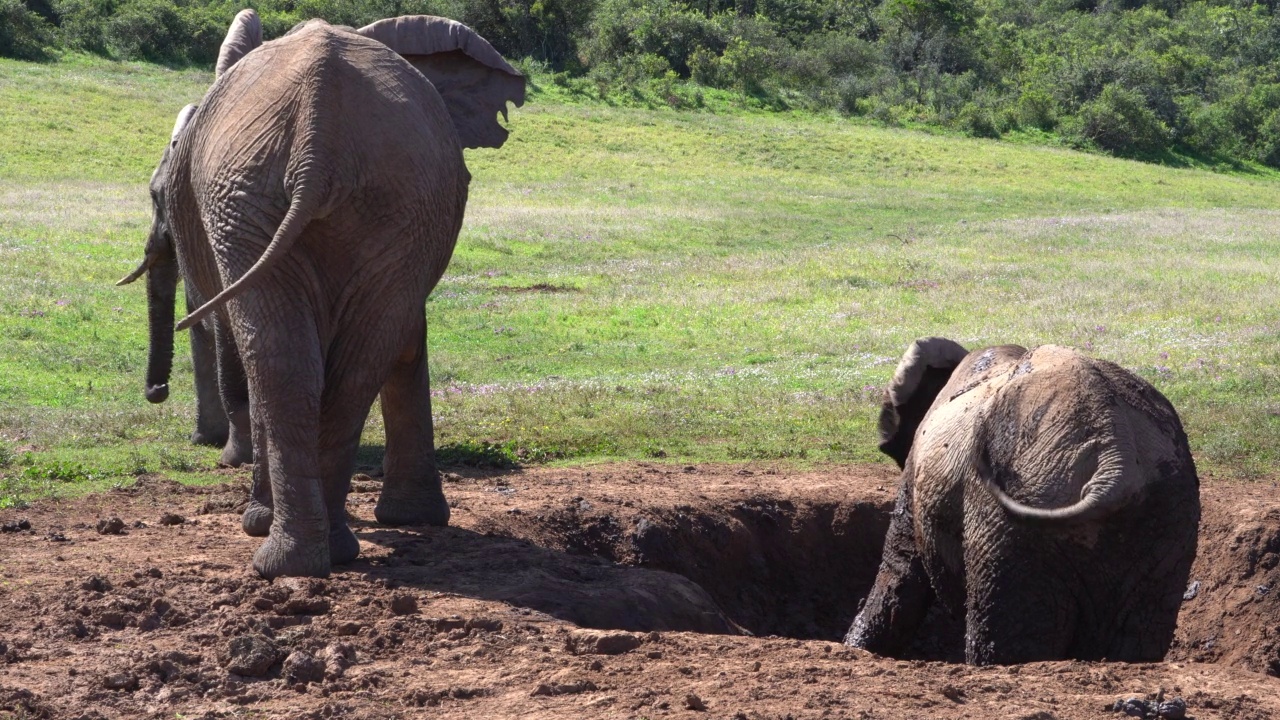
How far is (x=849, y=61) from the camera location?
57812 mm

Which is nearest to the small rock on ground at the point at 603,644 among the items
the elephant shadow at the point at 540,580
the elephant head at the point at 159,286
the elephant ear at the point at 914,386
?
the elephant shadow at the point at 540,580

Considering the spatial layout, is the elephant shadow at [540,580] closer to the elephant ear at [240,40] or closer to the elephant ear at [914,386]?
the elephant ear at [914,386]

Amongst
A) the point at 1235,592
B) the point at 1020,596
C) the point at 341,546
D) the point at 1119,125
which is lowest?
the point at 1235,592

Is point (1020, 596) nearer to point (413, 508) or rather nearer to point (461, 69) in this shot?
point (413, 508)

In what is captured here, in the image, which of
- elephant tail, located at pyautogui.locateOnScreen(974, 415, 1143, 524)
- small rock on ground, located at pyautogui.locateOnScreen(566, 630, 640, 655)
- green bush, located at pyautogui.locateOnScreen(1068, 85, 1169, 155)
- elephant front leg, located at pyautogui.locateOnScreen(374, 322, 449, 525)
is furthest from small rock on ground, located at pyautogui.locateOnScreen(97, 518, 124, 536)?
green bush, located at pyautogui.locateOnScreen(1068, 85, 1169, 155)

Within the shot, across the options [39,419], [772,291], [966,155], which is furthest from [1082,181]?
[39,419]

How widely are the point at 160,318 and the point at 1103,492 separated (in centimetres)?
705

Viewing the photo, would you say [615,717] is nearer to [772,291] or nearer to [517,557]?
[517,557]

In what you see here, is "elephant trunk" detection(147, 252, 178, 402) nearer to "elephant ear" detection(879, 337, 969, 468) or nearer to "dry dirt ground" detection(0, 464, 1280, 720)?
"dry dirt ground" detection(0, 464, 1280, 720)

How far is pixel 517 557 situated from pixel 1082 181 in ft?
118

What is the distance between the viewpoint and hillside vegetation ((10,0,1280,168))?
148ft

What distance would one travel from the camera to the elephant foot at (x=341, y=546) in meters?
7.03

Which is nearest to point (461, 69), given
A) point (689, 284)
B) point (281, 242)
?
point (281, 242)

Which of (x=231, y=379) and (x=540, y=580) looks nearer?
(x=540, y=580)
